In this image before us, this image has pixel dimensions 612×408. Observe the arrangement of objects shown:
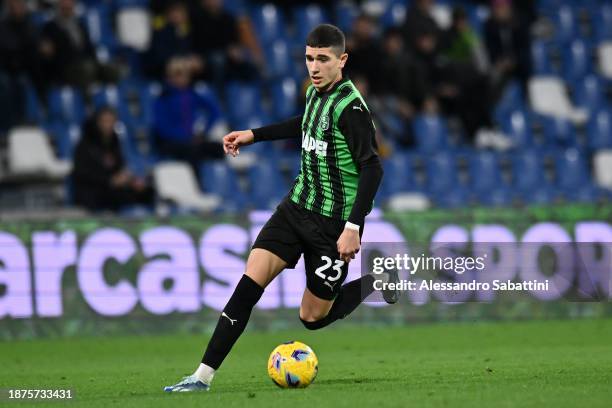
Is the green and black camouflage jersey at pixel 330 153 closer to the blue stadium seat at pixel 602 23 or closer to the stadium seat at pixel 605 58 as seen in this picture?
the stadium seat at pixel 605 58

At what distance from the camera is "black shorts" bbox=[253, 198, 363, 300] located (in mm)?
8016

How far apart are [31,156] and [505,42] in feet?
24.7

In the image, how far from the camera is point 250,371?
9742 millimetres

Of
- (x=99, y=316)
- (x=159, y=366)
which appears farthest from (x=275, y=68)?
(x=159, y=366)

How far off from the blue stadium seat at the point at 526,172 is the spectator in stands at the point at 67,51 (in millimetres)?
5770

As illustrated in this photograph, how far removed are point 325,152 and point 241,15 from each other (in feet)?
33.0

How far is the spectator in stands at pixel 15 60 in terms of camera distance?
1529 centimetres

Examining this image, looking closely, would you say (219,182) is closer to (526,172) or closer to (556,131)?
(526,172)

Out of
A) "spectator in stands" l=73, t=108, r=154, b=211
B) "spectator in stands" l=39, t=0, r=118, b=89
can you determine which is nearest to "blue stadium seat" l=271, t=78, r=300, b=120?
"spectator in stands" l=39, t=0, r=118, b=89

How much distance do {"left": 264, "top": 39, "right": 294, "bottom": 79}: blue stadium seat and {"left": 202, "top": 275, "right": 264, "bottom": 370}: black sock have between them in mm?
9995

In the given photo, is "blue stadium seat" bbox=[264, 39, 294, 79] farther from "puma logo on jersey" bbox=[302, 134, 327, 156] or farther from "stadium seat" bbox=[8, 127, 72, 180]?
"puma logo on jersey" bbox=[302, 134, 327, 156]

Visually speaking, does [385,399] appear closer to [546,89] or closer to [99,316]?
[99,316]

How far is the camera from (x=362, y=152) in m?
7.80

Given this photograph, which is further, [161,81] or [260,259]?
[161,81]
